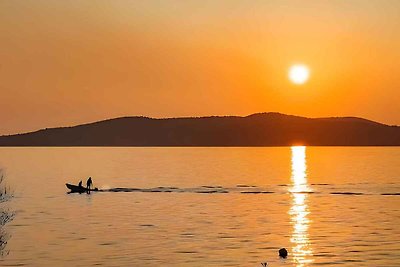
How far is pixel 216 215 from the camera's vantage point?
10650 centimetres

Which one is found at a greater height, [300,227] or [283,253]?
[300,227]

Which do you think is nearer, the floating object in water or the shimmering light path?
the floating object in water

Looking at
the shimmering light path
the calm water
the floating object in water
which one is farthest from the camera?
the shimmering light path

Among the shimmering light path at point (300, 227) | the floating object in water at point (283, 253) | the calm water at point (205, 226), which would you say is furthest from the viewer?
the shimmering light path at point (300, 227)

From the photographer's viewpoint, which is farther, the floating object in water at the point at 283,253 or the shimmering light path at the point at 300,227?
the shimmering light path at the point at 300,227

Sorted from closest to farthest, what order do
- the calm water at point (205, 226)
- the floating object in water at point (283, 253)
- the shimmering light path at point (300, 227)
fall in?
1. the floating object in water at point (283, 253)
2. the calm water at point (205, 226)
3. the shimmering light path at point (300, 227)

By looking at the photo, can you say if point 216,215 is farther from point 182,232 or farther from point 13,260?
point 13,260

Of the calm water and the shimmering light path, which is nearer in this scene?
the calm water

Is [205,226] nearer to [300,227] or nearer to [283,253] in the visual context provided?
[300,227]

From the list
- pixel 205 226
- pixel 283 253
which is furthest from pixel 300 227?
pixel 283 253

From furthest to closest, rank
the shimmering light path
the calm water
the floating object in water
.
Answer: the shimmering light path
the calm water
the floating object in water

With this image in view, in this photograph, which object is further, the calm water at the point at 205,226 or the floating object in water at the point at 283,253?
the calm water at the point at 205,226

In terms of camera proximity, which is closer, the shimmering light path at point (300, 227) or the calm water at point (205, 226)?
the calm water at point (205, 226)

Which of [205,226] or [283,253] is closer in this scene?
[283,253]
